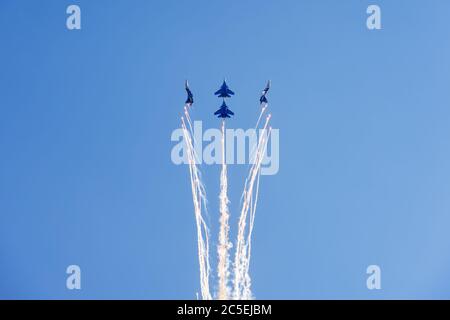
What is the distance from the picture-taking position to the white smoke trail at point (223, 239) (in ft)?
26.5

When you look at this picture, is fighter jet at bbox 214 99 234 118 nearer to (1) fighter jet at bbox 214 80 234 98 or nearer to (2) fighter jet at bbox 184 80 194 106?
(1) fighter jet at bbox 214 80 234 98

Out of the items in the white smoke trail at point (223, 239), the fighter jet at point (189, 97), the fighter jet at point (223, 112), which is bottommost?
the white smoke trail at point (223, 239)

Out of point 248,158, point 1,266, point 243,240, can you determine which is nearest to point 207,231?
point 243,240

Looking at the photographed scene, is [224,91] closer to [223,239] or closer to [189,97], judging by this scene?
[189,97]

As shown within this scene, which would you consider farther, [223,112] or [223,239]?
[223,112]

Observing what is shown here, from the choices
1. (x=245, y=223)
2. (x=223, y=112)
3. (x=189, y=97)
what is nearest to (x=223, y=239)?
(x=245, y=223)

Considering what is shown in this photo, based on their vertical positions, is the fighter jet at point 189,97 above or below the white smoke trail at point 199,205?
above

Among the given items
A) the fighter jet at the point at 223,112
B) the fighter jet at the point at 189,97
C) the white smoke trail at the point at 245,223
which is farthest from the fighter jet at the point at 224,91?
the white smoke trail at the point at 245,223

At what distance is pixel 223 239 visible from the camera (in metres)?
8.24

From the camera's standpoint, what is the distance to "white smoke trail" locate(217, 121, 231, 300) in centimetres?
806

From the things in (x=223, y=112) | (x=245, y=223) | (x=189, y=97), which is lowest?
(x=245, y=223)

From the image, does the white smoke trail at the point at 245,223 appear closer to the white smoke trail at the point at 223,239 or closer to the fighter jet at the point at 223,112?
the white smoke trail at the point at 223,239

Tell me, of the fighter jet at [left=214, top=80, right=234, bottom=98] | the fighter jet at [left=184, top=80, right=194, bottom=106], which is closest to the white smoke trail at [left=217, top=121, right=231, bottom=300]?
the fighter jet at [left=214, top=80, right=234, bottom=98]

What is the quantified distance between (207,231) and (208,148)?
91 centimetres
